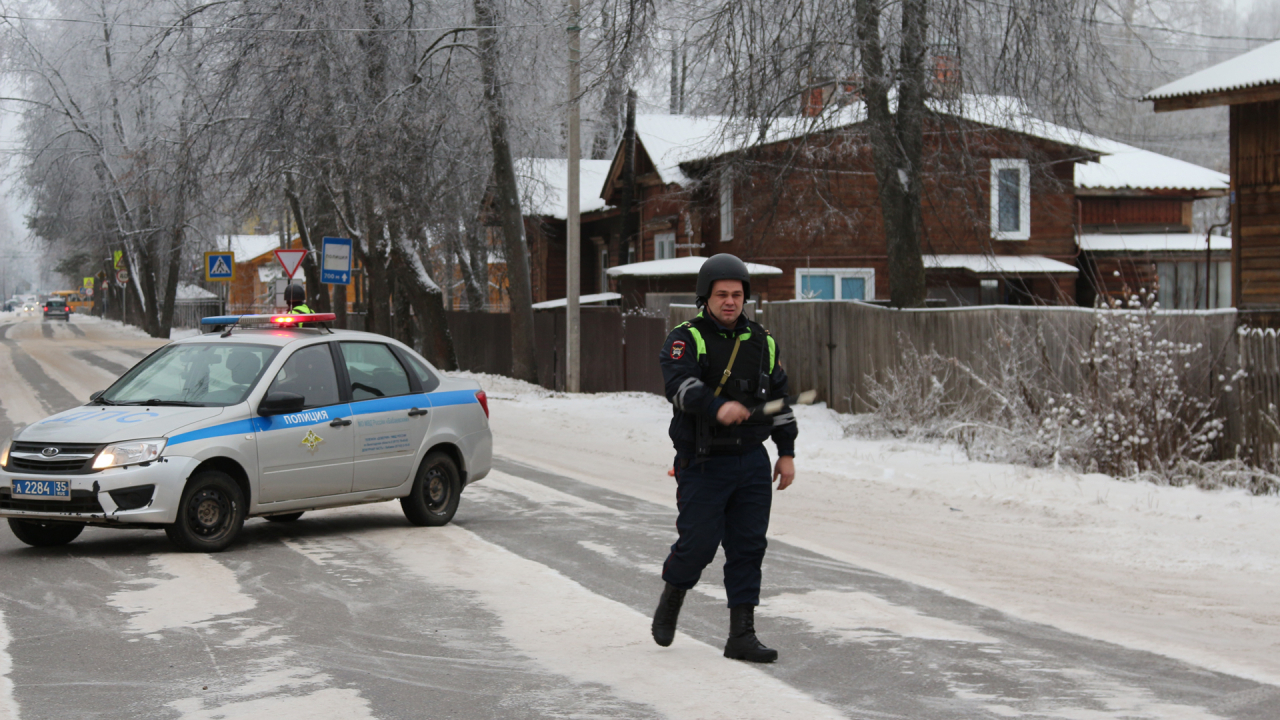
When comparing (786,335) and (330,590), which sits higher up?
(786,335)

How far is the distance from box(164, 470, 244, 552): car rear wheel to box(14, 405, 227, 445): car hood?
386 mm

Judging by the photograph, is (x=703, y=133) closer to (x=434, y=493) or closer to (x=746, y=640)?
(x=434, y=493)

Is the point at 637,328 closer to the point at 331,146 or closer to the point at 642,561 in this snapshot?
the point at 331,146

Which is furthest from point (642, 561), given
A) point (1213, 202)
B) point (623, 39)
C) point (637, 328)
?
point (1213, 202)

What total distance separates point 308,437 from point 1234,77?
46.5 ft

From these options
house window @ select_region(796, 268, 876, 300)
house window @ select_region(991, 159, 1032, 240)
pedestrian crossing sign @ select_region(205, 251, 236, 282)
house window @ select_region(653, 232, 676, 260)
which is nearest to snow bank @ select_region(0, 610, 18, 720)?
house window @ select_region(796, 268, 876, 300)

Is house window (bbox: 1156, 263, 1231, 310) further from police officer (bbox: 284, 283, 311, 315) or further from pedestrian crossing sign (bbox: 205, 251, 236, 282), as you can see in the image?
police officer (bbox: 284, 283, 311, 315)

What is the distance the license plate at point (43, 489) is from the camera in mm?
8070

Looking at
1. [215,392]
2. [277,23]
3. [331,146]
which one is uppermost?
[277,23]

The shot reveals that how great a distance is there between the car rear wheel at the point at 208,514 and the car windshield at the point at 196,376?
595 mm

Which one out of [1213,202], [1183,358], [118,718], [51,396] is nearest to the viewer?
[118,718]

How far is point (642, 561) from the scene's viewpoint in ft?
28.1

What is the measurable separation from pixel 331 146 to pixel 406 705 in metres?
21.8

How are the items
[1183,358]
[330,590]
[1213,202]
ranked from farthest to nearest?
[1213,202]
[1183,358]
[330,590]
